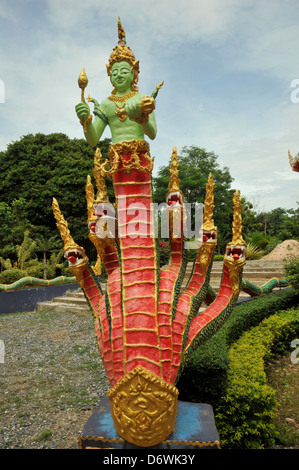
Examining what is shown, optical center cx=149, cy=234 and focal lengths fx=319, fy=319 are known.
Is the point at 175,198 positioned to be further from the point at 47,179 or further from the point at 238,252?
the point at 47,179

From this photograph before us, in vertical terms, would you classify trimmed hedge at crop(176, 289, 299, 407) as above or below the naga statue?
below

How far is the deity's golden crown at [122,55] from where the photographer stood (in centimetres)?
246

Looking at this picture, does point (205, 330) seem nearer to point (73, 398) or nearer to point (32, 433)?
point (32, 433)

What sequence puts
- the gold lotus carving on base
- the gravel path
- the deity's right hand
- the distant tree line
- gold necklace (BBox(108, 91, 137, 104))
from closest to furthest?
the gold lotus carving on base → the deity's right hand → gold necklace (BBox(108, 91, 137, 104)) → the gravel path → the distant tree line

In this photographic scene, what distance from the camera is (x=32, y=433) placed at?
3.40 m

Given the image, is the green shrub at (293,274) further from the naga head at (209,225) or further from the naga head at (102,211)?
the naga head at (102,211)

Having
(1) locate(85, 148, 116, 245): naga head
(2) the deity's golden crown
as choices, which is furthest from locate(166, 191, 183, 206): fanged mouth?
(2) the deity's golden crown

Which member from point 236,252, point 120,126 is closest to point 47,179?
point 120,126

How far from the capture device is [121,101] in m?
2.38

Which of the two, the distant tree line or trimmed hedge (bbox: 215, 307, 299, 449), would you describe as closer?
trimmed hedge (bbox: 215, 307, 299, 449)

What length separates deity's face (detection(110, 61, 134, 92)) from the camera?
241 cm

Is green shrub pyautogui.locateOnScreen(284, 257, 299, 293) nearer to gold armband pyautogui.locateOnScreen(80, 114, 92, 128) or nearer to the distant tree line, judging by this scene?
gold armband pyautogui.locateOnScreen(80, 114, 92, 128)
